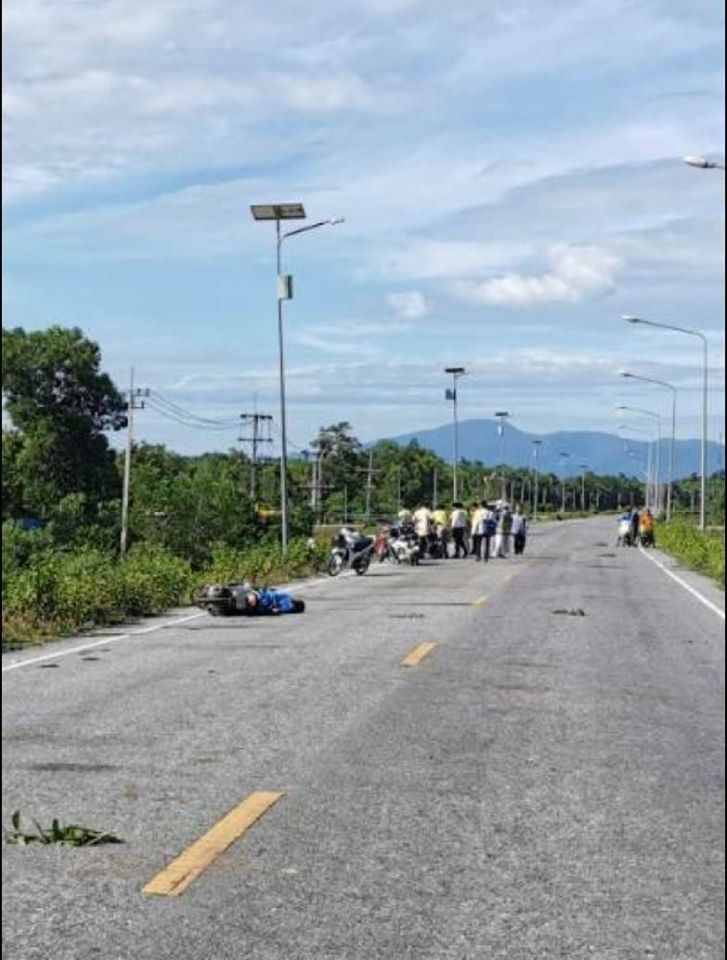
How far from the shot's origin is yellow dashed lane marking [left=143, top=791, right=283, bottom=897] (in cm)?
602

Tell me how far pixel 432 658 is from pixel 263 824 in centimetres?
714

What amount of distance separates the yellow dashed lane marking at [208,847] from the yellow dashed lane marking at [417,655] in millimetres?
5938

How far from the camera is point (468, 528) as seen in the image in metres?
39.7

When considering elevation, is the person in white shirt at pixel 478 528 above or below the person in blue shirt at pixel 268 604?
above

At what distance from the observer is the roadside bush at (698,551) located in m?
32.3

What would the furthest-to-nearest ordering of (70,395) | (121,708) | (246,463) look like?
(246,463), (70,395), (121,708)

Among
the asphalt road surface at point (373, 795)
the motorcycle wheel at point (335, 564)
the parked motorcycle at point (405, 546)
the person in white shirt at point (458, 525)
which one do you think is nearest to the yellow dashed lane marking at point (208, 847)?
the asphalt road surface at point (373, 795)

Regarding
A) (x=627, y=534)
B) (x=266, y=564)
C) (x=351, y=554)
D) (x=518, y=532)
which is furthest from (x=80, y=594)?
(x=627, y=534)

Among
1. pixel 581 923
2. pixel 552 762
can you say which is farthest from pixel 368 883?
pixel 552 762

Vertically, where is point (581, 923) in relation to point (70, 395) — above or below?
below

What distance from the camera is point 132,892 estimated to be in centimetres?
592

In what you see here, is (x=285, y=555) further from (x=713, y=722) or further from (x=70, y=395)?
(x=70, y=395)

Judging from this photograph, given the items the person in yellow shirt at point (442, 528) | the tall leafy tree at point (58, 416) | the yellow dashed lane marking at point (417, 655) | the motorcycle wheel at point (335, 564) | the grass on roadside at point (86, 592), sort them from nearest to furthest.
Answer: the yellow dashed lane marking at point (417, 655) < the grass on roadside at point (86, 592) < the motorcycle wheel at point (335, 564) < the person in yellow shirt at point (442, 528) < the tall leafy tree at point (58, 416)

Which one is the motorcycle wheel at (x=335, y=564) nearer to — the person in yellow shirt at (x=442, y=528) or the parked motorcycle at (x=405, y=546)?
the parked motorcycle at (x=405, y=546)
